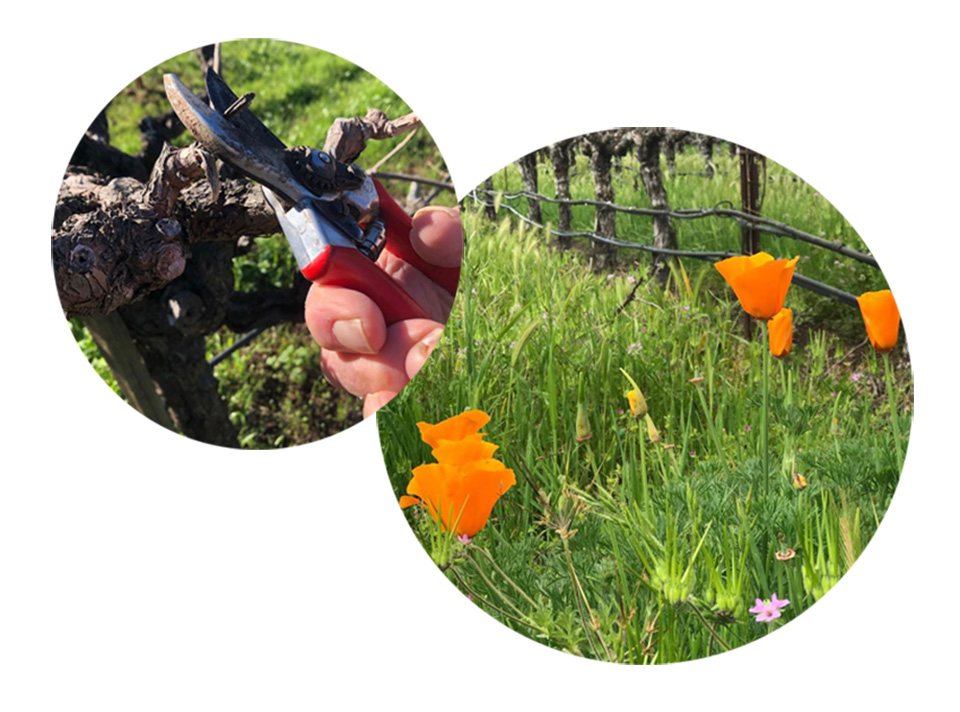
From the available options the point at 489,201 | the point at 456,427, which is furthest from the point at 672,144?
the point at 456,427

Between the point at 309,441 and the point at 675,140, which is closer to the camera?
the point at 675,140

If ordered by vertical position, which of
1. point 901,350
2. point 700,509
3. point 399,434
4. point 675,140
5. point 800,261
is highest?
point 675,140

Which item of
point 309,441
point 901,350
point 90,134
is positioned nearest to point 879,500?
point 901,350

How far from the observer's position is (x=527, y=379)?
6.32 feet

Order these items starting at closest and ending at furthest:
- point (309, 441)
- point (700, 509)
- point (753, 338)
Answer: point (700, 509) < point (753, 338) < point (309, 441)

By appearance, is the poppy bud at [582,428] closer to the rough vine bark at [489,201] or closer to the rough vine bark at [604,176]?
the rough vine bark at [604,176]

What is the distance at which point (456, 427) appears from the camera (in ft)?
6.13

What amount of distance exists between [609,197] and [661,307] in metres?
0.28

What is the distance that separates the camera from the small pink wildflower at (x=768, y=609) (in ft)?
5.58

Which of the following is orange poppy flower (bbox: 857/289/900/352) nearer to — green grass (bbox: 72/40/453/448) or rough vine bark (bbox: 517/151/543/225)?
rough vine bark (bbox: 517/151/543/225)

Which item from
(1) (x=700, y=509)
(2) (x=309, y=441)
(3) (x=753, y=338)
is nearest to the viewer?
(1) (x=700, y=509)

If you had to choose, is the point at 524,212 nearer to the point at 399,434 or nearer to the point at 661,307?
the point at 661,307

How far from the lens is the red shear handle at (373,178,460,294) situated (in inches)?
77.5

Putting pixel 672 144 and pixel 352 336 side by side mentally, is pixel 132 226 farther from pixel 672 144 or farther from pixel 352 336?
pixel 672 144
